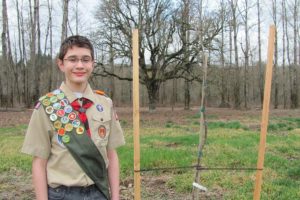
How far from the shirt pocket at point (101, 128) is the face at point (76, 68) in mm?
191

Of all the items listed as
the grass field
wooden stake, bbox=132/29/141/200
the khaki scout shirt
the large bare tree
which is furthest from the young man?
the large bare tree

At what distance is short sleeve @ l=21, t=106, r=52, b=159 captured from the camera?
208cm

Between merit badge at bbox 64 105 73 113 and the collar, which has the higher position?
the collar

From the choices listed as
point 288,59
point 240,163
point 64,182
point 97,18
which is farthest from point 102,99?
point 288,59

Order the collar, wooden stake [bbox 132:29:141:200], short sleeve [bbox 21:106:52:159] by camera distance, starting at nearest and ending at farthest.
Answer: short sleeve [bbox 21:106:52:159] < the collar < wooden stake [bbox 132:29:141:200]

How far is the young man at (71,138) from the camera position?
209 cm

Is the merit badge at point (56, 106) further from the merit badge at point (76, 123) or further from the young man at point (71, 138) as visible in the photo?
the merit badge at point (76, 123)

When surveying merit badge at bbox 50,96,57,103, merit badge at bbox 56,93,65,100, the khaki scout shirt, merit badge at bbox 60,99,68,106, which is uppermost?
merit badge at bbox 56,93,65,100

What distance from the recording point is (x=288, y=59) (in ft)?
130

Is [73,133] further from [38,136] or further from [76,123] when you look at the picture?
[38,136]

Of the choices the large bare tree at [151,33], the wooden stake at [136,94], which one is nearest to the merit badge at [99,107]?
the wooden stake at [136,94]

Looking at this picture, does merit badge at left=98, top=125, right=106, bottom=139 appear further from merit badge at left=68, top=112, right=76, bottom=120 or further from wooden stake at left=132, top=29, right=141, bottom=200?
wooden stake at left=132, top=29, right=141, bottom=200

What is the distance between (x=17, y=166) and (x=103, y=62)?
1883 cm

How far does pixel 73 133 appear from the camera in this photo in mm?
2098
